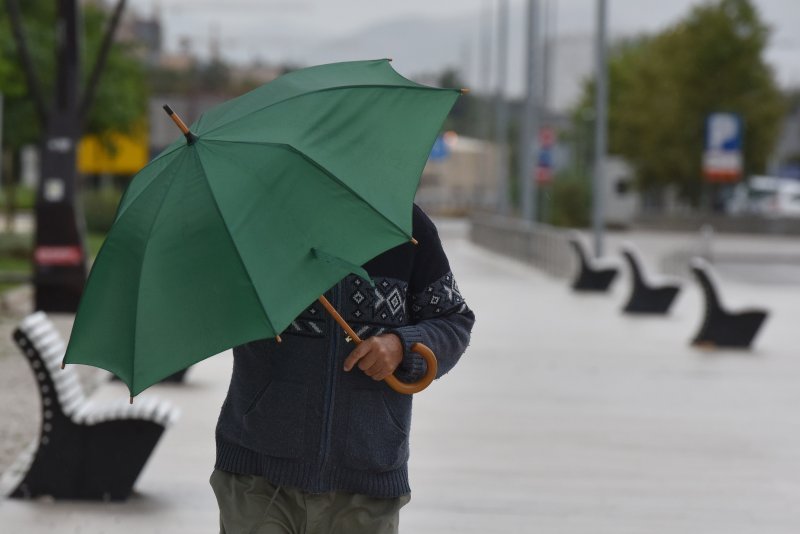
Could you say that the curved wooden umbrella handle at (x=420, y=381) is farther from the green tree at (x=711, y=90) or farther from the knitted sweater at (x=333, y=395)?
the green tree at (x=711, y=90)

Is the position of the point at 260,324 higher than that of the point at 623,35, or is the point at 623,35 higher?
the point at 260,324

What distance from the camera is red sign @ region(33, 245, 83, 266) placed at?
1627cm

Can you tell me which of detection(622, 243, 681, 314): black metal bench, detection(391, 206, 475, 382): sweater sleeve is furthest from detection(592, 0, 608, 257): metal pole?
detection(391, 206, 475, 382): sweater sleeve

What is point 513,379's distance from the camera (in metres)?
12.4

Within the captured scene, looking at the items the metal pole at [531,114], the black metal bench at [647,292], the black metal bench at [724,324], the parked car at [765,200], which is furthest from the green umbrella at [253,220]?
the parked car at [765,200]

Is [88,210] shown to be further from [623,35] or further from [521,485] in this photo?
[623,35]

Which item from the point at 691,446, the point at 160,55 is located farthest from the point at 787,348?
the point at 160,55

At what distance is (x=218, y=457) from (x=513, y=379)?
870 cm

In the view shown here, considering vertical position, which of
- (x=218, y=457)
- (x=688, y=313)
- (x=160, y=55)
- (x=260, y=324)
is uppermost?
(x=260, y=324)

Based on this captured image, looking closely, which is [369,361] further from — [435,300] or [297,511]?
[297,511]

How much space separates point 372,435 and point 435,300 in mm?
342

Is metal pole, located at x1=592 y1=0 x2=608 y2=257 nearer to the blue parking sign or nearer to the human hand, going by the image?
the blue parking sign

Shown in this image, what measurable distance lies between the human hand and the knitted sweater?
6cm

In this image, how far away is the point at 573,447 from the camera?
9.22 meters
